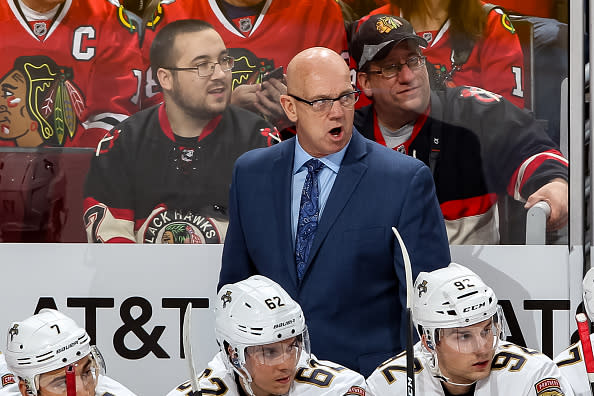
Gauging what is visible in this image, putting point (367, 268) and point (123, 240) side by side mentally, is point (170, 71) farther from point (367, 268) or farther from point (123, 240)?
point (367, 268)

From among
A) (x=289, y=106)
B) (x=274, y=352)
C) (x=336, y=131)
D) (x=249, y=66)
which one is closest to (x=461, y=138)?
(x=336, y=131)

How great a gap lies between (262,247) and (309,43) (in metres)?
0.82

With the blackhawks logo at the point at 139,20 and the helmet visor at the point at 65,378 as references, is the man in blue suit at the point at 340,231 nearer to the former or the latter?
the blackhawks logo at the point at 139,20

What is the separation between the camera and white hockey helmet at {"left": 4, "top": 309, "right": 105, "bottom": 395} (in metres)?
2.62

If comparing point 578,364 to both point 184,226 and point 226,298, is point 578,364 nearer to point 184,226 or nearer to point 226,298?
point 226,298

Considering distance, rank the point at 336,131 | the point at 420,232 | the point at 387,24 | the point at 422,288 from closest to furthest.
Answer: the point at 422,288 → the point at 420,232 → the point at 336,131 → the point at 387,24

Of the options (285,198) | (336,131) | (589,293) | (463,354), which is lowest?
(463,354)

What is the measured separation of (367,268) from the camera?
3217mm

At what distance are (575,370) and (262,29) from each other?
1640mm

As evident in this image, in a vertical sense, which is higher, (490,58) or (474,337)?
(490,58)

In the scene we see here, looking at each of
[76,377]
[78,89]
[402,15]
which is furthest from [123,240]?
[402,15]

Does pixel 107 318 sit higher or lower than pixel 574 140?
lower

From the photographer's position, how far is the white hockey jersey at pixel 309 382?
8.91 feet

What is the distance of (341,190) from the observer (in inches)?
128
